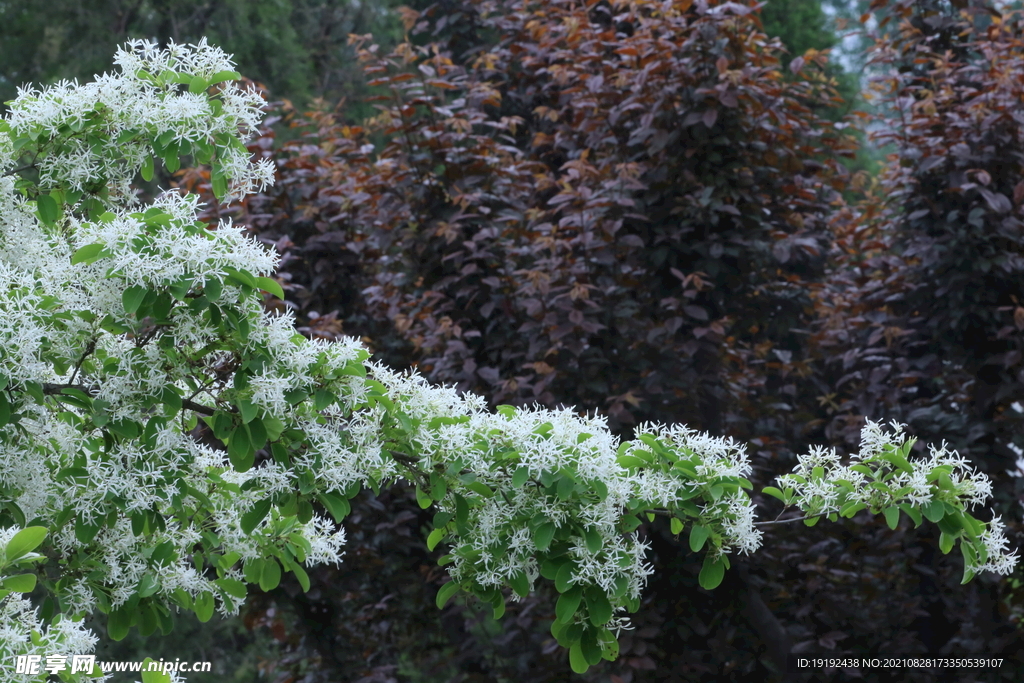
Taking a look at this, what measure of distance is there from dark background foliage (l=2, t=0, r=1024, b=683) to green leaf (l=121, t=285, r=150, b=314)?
5.65 feet

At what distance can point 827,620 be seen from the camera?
3.51 meters

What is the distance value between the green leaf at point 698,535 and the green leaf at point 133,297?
1124 millimetres

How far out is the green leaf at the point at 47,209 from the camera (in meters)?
1.99

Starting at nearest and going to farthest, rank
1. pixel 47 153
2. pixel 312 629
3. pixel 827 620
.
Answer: pixel 47 153 → pixel 827 620 → pixel 312 629

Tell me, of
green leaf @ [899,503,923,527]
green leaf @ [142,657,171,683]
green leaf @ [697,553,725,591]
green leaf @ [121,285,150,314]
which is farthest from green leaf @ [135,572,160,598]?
green leaf @ [899,503,923,527]

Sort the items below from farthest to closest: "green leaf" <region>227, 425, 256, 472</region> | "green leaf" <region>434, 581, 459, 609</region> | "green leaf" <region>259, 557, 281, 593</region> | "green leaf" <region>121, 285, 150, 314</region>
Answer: "green leaf" <region>259, 557, 281, 593</region>, "green leaf" <region>434, 581, 459, 609</region>, "green leaf" <region>227, 425, 256, 472</region>, "green leaf" <region>121, 285, 150, 314</region>

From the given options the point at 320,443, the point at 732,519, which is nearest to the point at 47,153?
the point at 320,443

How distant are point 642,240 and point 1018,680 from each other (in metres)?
2.06

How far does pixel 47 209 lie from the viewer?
199cm

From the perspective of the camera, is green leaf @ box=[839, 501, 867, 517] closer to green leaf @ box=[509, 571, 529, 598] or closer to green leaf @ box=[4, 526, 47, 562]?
green leaf @ box=[509, 571, 529, 598]

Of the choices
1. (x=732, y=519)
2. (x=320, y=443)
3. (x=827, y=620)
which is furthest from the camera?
(x=827, y=620)

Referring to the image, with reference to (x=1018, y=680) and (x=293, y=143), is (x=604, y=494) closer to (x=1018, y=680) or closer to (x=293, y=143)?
(x=1018, y=680)

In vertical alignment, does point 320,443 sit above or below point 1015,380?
below

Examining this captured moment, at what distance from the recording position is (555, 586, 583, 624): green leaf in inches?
67.5
